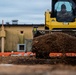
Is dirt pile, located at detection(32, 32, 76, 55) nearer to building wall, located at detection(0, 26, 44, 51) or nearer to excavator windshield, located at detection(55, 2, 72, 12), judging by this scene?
excavator windshield, located at detection(55, 2, 72, 12)

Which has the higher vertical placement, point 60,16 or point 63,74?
point 60,16

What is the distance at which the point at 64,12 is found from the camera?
1346 cm

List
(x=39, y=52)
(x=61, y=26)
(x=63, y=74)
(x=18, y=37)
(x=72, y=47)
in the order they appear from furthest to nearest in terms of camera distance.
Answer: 1. (x=18, y=37)
2. (x=61, y=26)
3. (x=39, y=52)
4. (x=72, y=47)
5. (x=63, y=74)

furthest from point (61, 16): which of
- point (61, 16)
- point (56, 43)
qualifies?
point (56, 43)

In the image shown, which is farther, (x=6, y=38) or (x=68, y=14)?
(x=6, y=38)

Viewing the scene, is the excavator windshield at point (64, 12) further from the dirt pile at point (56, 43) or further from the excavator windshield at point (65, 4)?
the dirt pile at point (56, 43)

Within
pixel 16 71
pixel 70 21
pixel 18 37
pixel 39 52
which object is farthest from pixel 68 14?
pixel 18 37

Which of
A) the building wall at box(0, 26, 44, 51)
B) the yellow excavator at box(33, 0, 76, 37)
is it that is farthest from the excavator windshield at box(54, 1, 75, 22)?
the building wall at box(0, 26, 44, 51)

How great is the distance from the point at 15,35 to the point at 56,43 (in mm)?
28954

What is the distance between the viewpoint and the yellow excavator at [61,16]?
523 inches

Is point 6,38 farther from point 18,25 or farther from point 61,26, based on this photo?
point 61,26

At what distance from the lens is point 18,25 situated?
1492 inches

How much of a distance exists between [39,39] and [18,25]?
29.2 metres

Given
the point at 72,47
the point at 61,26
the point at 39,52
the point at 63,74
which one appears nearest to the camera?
the point at 63,74
